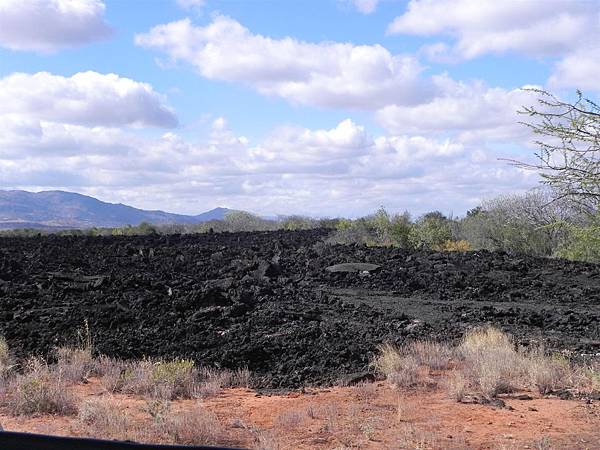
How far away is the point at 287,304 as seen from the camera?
18.5 metres

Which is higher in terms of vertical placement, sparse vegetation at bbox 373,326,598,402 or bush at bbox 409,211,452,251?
bush at bbox 409,211,452,251

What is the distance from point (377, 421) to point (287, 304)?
32.5ft

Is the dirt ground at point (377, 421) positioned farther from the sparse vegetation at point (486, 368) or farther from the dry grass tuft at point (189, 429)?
the sparse vegetation at point (486, 368)

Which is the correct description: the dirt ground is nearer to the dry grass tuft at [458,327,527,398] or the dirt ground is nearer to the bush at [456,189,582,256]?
the dry grass tuft at [458,327,527,398]

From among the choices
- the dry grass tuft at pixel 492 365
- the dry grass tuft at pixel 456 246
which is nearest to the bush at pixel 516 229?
the dry grass tuft at pixel 456 246

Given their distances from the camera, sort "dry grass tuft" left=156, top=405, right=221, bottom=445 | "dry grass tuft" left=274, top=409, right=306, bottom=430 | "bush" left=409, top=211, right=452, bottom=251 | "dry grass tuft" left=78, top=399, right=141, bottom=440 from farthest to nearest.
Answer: "bush" left=409, top=211, right=452, bottom=251 → "dry grass tuft" left=274, top=409, right=306, bottom=430 → "dry grass tuft" left=156, top=405, right=221, bottom=445 → "dry grass tuft" left=78, top=399, right=141, bottom=440

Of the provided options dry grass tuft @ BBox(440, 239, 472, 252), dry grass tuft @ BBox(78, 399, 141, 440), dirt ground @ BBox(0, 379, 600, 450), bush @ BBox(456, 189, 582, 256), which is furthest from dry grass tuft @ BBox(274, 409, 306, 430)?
dry grass tuft @ BBox(440, 239, 472, 252)

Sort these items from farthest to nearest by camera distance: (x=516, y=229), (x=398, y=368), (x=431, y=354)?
1. (x=516, y=229)
2. (x=431, y=354)
3. (x=398, y=368)

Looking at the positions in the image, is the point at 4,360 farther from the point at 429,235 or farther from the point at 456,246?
the point at 429,235

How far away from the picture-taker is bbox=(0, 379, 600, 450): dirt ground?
7.83 meters

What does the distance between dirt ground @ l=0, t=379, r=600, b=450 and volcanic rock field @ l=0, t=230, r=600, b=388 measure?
1429 mm

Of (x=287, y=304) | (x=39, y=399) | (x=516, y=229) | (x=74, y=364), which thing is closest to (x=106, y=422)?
(x=39, y=399)

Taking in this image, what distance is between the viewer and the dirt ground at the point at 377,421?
7828mm

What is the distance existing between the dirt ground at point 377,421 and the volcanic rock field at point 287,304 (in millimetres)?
1429
